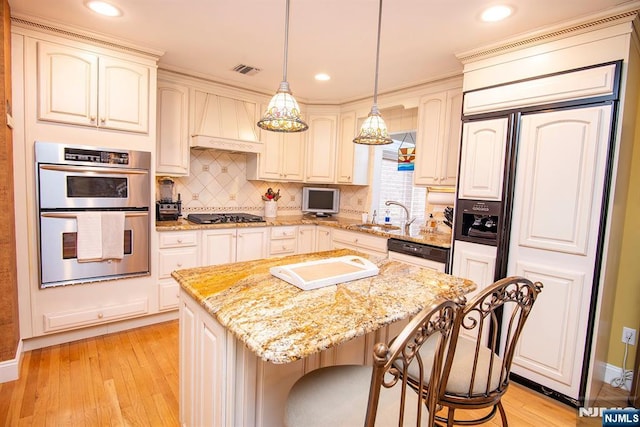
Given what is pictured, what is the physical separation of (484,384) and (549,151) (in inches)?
61.1

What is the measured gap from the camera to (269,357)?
891 mm

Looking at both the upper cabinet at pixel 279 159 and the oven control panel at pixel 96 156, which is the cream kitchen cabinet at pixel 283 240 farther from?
the oven control panel at pixel 96 156

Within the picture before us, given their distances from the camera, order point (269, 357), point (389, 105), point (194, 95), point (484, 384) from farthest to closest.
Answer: point (389, 105)
point (194, 95)
point (484, 384)
point (269, 357)

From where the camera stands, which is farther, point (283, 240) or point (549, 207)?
point (283, 240)

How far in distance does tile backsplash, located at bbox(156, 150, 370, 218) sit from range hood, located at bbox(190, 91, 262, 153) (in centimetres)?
32

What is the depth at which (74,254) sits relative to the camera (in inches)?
98.6

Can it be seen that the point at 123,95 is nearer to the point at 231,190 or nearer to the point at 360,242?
the point at 231,190

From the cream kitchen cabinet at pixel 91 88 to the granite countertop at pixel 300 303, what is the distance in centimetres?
173

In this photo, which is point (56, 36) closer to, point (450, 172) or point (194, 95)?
point (194, 95)

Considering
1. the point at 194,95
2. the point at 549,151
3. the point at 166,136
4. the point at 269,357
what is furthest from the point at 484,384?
the point at 194,95

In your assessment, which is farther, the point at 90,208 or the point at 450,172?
the point at 450,172

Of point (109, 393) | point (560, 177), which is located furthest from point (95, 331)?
point (560, 177)

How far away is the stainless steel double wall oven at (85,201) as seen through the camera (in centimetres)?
237

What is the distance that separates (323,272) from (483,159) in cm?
157
